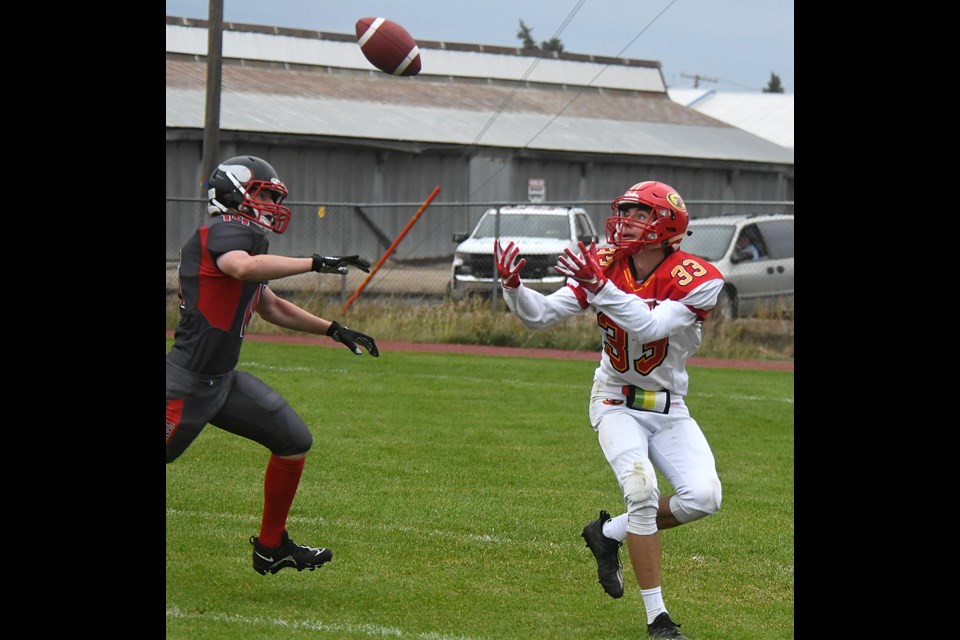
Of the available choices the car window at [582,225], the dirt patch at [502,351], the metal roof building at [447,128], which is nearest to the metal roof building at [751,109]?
the metal roof building at [447,128]

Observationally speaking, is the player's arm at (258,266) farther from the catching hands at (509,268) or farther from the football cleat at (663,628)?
the football cleat at (663,628)

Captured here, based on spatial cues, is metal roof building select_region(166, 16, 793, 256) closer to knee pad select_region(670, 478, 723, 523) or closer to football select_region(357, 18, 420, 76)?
football select_region(357, 18, 420, 76)

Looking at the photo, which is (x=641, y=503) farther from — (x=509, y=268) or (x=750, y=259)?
(x=750, y=259)

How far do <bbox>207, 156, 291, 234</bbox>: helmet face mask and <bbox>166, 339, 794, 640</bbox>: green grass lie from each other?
1861 millimetres

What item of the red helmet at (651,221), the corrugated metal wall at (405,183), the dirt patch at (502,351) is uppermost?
the corrugated metal wall at (405,183)

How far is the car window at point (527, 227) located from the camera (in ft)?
64.5

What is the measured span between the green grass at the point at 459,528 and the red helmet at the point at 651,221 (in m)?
1.82

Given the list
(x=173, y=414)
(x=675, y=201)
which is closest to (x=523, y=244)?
(x=675, y=201)

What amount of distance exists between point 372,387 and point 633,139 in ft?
73.7

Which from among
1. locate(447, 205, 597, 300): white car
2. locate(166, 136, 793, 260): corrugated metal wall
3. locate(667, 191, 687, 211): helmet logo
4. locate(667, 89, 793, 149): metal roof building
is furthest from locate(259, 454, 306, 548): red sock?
locate(667, 89, 793, 149): metal roof building

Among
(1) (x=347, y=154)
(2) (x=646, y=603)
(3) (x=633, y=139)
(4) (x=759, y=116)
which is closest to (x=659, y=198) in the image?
(2) (x=646, y=603)

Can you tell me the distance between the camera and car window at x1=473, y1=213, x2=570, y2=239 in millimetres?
19656

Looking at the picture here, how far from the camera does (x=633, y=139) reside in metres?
34.8
